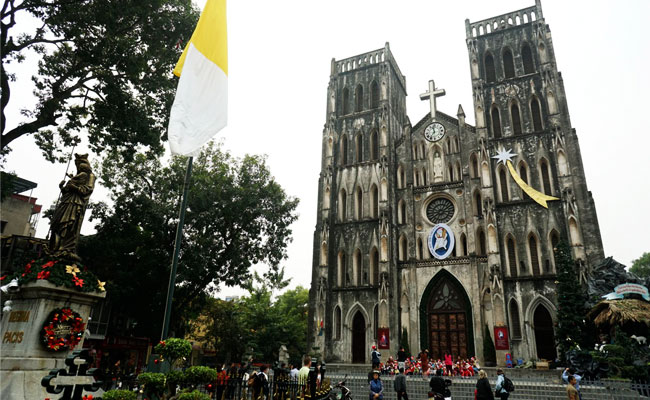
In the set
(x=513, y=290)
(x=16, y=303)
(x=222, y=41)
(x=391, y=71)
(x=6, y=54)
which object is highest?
(x=391, y=71)

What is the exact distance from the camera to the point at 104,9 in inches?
509

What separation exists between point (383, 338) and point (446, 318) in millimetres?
4093

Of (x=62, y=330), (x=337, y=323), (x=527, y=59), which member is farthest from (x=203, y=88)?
(x=527, y=59)

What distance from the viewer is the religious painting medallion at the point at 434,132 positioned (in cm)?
2968

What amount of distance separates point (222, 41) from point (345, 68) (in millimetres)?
28071

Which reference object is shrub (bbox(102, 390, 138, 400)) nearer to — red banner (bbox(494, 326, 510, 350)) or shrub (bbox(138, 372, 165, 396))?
shrub (bbox(138, 372, 165, 396))

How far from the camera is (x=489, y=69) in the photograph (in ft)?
96.5

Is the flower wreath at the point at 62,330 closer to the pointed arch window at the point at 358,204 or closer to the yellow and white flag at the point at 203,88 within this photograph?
the yellow and white flag at the point at 203,88

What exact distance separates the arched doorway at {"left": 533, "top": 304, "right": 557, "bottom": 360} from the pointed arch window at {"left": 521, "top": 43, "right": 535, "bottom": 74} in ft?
51.6

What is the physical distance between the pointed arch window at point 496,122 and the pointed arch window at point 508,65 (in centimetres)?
275

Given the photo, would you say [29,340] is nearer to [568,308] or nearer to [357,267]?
[568,308]

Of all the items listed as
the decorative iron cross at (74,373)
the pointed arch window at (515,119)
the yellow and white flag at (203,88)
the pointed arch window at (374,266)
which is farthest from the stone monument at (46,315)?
the pointed arch window at (515,119)

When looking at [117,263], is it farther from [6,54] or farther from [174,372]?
[174,372]

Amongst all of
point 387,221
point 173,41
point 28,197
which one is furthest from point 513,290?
point 28,197
